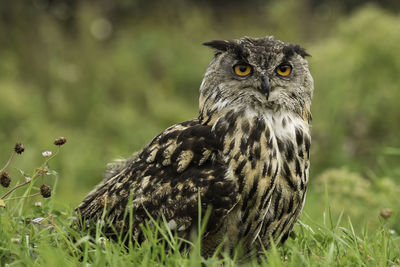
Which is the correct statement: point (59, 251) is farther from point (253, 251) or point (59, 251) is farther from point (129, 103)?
point (129, 103)

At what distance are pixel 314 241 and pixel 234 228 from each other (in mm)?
595

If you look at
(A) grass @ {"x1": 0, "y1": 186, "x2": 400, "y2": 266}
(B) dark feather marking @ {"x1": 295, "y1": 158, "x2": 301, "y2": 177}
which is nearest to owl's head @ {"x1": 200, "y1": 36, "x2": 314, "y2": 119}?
(B) dark feather marking @ {"x1": 295, "y1": 158, "x2": 301, "y2": 177}

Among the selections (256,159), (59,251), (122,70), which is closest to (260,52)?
(256,159)

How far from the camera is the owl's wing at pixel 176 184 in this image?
116 inches

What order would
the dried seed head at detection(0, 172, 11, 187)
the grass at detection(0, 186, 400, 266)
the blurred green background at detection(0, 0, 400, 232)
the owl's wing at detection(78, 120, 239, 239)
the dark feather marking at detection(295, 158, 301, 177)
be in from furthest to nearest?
1. the blurred green background at detection(0, 0, 400, 232)
2. the dark feather marking at detection(295, 158, 301, 177)
3. the dried seed head at detection(0, 172, 11, 187)
4. the owl's wing at detection(78, 120, 239, 239)
5. the grass at detection(0, 186, 400, 266)

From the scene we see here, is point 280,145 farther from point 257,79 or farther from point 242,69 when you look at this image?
point 242,69

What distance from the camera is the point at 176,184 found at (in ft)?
10.0

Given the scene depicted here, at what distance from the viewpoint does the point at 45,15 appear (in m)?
10.7

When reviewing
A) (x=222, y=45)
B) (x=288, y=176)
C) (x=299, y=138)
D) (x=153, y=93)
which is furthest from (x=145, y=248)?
(x=153, y=93)

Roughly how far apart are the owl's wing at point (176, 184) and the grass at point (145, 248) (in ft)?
0.39

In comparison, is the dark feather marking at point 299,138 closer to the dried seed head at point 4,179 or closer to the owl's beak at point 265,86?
the owl's beak at point 265,86

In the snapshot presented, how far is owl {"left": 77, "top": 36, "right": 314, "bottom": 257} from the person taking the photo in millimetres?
2982

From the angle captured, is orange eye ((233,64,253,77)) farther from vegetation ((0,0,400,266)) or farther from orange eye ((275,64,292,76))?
vegetation ((0,0,400,266))

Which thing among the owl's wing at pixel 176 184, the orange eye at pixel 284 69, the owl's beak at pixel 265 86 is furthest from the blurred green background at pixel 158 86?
the owl's beak at pixel 265 86
